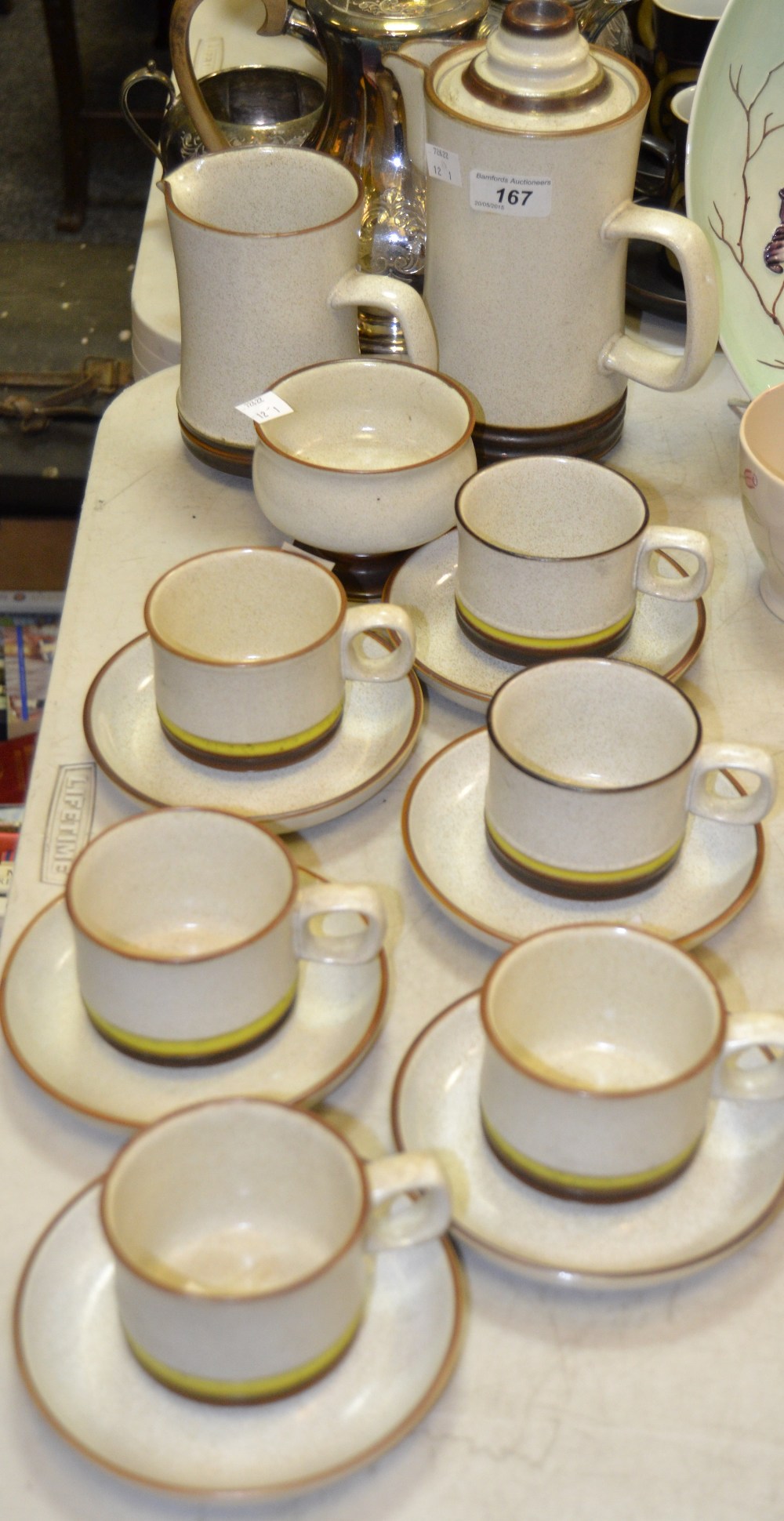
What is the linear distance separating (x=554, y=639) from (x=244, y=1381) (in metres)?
0.43

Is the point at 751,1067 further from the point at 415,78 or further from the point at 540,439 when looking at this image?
the point at 415,78

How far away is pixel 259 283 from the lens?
90 cm

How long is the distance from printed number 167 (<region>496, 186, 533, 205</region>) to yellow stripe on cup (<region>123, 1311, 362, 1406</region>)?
63 centimetres

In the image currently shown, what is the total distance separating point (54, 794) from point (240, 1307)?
39 centimetres

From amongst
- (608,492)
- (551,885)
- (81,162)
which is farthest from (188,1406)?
(81,162)

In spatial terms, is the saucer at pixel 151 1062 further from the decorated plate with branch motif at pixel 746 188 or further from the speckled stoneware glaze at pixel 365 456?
the decorated plate with branch motif at pixel 746 188

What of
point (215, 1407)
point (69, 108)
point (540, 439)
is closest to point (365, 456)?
point (540, 439)

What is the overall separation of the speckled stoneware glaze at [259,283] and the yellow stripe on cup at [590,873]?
0.37 metres

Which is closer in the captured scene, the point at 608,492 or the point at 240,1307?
the point at 240,1307

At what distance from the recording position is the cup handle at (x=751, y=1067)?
565mm

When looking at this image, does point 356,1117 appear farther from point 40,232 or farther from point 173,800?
point 40,232

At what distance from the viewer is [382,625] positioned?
747 millimetres

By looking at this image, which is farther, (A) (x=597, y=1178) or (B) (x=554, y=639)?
(B) (x=554, y=639)

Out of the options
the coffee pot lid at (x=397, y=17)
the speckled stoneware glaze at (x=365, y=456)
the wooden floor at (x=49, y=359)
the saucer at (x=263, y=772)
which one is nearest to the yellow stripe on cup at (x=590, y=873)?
the saucer at (x=263, y=772)
